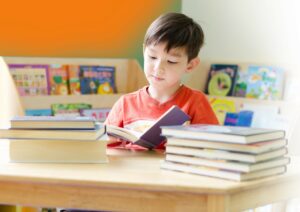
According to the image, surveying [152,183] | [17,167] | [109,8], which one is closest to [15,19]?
[109,8]

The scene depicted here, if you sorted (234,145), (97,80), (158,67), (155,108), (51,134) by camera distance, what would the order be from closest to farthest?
(234,145)
(51,134)
(158,67)
(155,108)
(97,80)

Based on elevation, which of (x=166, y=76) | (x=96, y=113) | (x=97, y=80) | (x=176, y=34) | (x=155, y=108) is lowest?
(x=96, y=113)

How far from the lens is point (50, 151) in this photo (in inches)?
62.7

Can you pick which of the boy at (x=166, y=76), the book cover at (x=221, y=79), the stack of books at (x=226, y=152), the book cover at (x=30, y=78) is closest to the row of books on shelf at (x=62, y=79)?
the book cover at (x=30, y=78)

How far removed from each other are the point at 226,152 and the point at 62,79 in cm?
187

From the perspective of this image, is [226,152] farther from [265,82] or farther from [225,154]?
[265,82]

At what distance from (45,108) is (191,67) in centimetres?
119

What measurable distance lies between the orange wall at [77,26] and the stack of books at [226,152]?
5.73 feet

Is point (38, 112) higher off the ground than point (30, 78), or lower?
lower

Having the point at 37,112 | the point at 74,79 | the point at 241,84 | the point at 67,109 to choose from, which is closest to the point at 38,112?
the point at 37,112

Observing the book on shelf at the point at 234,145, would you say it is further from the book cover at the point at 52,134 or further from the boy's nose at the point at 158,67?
the boy's nose at the point at 158,67

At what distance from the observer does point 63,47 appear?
3.19 metres

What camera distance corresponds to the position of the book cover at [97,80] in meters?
3.16

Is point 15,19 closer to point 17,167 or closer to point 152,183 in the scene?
point 17,167
